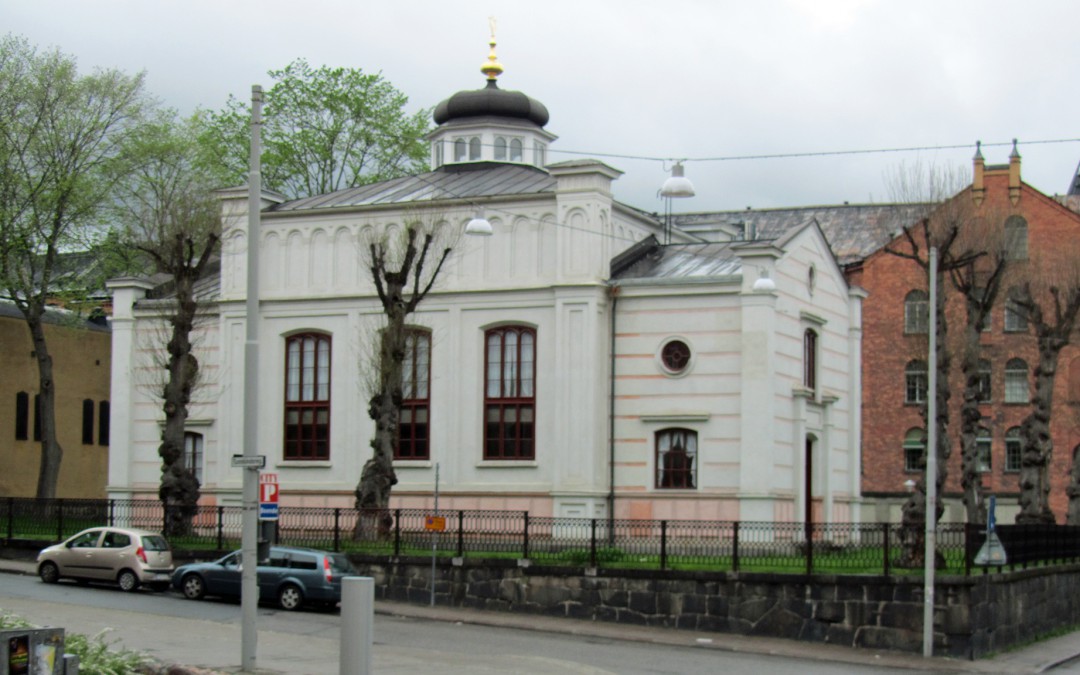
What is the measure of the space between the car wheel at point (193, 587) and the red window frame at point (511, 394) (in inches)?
410

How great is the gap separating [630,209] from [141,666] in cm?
2655

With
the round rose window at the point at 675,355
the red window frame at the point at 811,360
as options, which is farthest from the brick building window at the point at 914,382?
the round rose window at the point at 675,355

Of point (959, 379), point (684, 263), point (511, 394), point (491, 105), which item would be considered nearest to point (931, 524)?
point (684, 263)

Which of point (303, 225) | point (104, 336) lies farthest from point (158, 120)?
point (303, 225)

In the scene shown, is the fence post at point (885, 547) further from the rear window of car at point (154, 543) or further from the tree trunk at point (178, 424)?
the tree trunk at point (178, 424)

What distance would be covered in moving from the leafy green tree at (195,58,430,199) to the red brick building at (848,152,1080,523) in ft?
70.4

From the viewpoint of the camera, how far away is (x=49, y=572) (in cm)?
3344

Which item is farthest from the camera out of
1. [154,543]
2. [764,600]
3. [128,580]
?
[154,543]

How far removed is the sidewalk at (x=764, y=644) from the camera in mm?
26484

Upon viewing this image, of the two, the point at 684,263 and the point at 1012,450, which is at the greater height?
the point at 684,263

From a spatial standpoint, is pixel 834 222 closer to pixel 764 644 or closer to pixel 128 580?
pixel 764 644

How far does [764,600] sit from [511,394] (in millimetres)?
12811

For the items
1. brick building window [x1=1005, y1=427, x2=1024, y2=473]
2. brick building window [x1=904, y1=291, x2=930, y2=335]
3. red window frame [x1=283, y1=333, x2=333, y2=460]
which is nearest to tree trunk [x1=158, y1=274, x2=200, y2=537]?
red window frame [x1=283, y1=333, x2=333, y2=460]

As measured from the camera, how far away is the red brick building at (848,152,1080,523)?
64.1m
